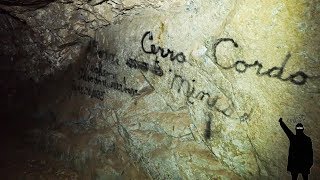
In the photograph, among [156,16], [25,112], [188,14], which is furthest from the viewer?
[25,112]

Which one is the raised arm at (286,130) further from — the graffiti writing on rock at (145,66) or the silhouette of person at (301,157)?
the graffiti writing on rock at (145,66)

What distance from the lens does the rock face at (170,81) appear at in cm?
292

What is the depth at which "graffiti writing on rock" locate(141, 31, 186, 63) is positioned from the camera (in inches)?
136

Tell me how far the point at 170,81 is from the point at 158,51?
1.22ft

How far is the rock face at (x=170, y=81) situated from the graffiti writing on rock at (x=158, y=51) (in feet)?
0.04

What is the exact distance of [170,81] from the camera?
353 centimetres

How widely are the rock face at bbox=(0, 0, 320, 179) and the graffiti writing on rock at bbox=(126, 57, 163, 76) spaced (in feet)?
0.04

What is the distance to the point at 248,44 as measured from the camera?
10.0 ft

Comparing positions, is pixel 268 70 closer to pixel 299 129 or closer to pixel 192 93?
pixel 299 129

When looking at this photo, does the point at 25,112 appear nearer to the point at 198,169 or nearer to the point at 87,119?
the point at 87,119

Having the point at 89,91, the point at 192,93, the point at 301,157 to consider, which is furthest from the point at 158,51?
the point at 301,157

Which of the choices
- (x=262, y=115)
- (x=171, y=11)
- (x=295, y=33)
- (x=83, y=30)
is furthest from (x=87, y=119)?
(x=295, y=33)

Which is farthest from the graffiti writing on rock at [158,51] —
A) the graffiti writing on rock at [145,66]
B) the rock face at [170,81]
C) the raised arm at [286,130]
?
the raised arm at [286,130]

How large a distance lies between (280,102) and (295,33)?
25.1 inches
